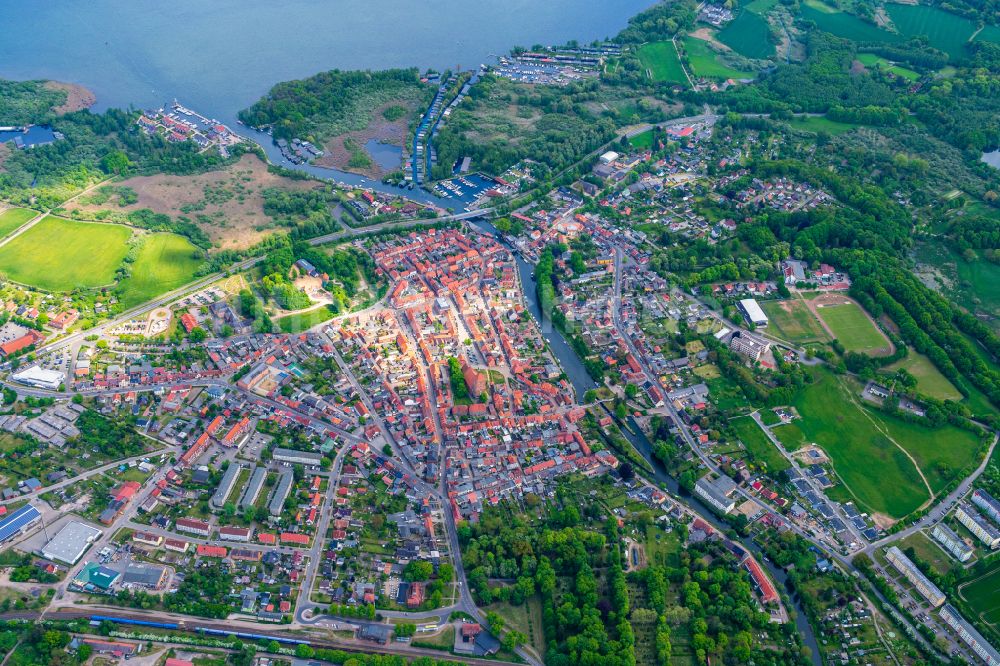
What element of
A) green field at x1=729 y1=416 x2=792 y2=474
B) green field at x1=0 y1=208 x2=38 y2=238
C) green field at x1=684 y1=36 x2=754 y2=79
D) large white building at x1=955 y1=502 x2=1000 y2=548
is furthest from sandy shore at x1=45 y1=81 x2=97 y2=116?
large white building at x1=955 y1=502 x2=1000 y2=548

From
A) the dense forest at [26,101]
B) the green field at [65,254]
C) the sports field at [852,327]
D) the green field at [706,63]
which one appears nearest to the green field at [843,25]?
the green field at [706,63]

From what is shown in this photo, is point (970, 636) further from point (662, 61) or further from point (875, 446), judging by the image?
point (662, 61)

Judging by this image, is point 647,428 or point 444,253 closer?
point 647,428

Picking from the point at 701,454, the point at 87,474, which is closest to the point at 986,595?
the point at 701,454

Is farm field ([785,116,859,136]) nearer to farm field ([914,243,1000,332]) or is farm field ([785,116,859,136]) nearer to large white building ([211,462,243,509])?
farm field ([914,243,1000,332])

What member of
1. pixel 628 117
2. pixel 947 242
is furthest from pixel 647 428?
pixel 628 117

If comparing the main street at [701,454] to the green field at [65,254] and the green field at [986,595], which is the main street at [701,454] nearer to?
the green field at [986,595]

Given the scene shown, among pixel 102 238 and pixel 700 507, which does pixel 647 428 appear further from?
pixel 102 238
